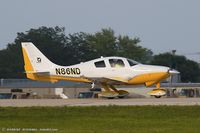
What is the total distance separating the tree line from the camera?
9281 cm

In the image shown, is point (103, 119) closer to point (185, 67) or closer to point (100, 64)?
point (100, 64)

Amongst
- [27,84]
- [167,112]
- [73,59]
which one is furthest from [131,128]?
[73,59]

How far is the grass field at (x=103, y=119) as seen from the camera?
16.7 metres

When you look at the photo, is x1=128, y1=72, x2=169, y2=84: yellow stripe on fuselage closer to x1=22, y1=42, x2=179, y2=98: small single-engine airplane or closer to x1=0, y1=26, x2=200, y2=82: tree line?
A: x1=22, y1=42, x2=179, y2=98: small single-engine airplane

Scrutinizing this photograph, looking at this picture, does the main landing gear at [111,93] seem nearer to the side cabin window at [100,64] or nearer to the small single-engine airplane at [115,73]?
the small single-engine airplane at [115,73]

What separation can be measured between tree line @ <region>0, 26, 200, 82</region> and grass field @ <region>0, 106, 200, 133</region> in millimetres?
68605

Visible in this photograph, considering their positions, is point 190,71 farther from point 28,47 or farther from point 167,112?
point 167,112

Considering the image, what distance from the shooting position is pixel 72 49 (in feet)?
312

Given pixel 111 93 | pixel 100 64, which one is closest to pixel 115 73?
pixel 100 64

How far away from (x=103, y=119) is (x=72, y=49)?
250ft

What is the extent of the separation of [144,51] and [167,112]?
82.3 m

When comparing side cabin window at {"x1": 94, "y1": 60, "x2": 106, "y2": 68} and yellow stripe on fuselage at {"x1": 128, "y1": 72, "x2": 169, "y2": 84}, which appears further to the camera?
side cabin window at {"x1": 94, "y1": 60, "x2": 106, "y2": 68}

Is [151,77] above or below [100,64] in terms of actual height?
below

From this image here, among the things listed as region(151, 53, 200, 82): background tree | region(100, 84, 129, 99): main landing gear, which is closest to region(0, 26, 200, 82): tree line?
region(151, 53, 200, 82): background tree
